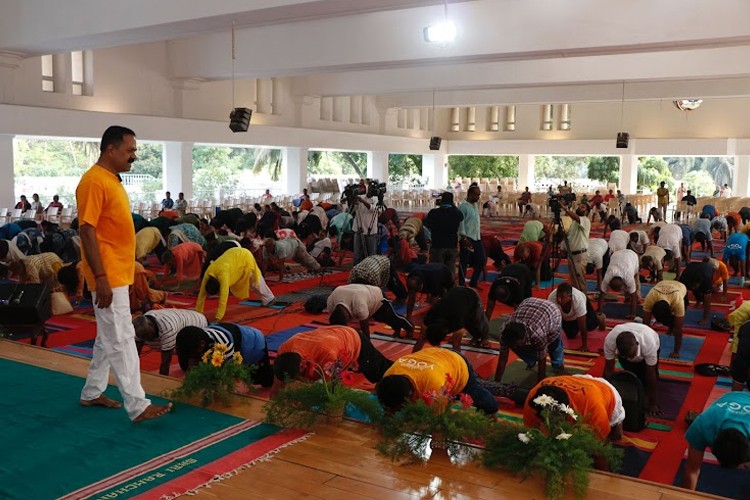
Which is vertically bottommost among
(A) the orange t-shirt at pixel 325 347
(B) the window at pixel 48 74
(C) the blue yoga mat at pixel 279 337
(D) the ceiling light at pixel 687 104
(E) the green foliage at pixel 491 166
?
(C) the blue yoga mat at pixel 279 337

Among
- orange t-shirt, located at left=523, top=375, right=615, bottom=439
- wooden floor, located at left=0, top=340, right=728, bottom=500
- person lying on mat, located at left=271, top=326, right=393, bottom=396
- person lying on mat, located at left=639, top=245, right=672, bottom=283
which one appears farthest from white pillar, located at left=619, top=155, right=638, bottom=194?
wooden floor, located at left=0, top=340, right=728, bottom=500

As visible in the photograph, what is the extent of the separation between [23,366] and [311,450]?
2.49m

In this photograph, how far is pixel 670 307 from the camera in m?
7.16

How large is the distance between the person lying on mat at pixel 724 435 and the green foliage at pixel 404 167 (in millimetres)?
34053

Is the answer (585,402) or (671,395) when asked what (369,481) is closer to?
(585,402)

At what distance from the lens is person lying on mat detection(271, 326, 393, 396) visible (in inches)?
188

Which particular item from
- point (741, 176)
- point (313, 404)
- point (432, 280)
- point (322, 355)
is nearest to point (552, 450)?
point (313, 404)

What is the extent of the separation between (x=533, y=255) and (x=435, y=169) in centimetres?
2362

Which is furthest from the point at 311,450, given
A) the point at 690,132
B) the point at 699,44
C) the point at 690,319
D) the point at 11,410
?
the point at 690,132

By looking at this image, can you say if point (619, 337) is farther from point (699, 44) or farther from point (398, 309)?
point (699, 44)

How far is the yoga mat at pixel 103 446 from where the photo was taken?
350 centimetres

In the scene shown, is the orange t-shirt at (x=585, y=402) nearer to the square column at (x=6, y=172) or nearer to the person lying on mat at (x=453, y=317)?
the person lying on mat at (x=453, y=317)

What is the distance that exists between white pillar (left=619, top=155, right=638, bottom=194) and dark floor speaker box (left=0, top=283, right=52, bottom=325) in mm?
27252

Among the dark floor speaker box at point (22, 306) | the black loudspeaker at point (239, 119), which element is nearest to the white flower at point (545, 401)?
the dark floor speaker box at point (22, 306)
